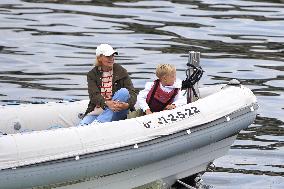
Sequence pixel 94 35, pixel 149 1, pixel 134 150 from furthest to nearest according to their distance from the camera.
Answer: pixel 149 1 → pixel 94 35 → pixel 134 150

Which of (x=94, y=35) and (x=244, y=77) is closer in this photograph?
(x=244, y=77)

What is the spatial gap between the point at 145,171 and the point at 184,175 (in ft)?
2.83

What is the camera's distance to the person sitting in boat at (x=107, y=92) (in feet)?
47.9

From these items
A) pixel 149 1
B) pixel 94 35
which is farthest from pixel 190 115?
pixel 149 1

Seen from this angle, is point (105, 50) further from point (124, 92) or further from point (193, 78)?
point (193, 78)

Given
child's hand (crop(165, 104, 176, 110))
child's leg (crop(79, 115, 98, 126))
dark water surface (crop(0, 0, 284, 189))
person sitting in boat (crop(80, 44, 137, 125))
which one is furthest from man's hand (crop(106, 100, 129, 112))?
dark water surface (crop(0, 0, 284, 189))

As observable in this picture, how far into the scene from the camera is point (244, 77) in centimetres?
2248

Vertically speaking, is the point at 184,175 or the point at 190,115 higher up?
the point at 190,115

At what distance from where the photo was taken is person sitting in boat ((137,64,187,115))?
14719 millimetres

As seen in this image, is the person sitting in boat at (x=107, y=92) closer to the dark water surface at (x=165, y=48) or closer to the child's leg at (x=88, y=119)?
the child's leg at (x=88, y=119)

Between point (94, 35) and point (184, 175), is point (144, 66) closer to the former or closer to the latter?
point (94, 35)

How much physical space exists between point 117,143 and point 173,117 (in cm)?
A: 102

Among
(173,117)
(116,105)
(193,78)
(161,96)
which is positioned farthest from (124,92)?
(193,78)

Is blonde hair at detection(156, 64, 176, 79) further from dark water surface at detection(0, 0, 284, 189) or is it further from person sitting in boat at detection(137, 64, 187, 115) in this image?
dark water surface at detection(0, 0, 284, 189)
